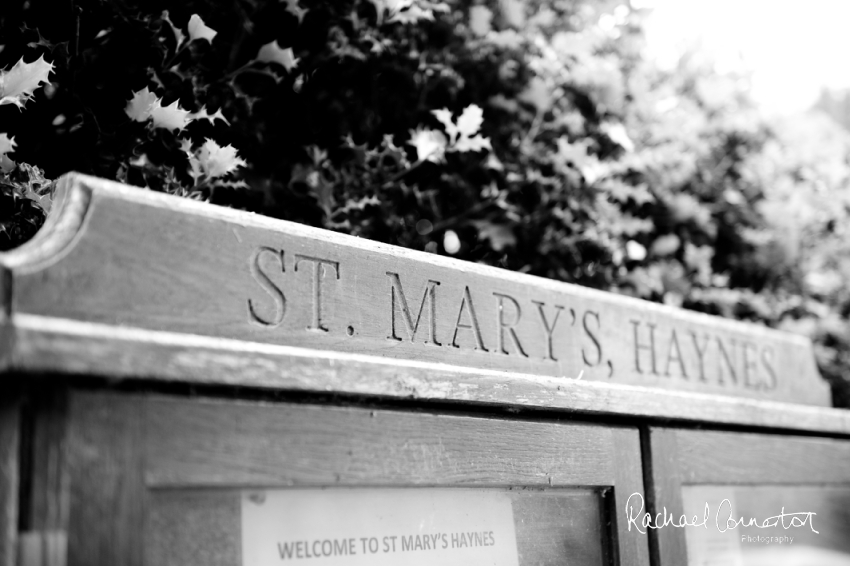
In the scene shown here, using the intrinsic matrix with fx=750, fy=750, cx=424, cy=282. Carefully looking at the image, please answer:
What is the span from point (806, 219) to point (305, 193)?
7.15ft

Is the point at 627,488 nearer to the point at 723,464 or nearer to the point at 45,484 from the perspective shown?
the point at 723,464

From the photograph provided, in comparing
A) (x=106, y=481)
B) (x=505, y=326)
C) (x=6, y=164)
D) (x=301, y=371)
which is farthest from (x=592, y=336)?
(x=6, y=164)

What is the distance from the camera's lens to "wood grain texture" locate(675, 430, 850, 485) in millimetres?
1556

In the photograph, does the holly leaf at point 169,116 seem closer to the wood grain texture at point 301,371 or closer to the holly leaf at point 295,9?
the holly leaf at point 295,9

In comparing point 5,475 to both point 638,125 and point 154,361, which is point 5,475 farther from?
point 638,125

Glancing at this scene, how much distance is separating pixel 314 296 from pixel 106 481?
0.39m

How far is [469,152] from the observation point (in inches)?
76.0

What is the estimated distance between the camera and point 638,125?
2.47m

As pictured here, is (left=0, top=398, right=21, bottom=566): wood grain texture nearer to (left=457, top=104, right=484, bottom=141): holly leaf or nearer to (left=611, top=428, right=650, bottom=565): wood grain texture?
(left=611, top=428, right=650, bottom=565): wood grain texture

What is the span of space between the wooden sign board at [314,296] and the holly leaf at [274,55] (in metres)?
0.59

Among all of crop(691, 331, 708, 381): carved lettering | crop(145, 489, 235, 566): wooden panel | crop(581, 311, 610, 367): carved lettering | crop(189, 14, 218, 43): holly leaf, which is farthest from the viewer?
crop(691, 331, 708, 381): carved lettering

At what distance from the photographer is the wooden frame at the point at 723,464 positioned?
1.47 meters

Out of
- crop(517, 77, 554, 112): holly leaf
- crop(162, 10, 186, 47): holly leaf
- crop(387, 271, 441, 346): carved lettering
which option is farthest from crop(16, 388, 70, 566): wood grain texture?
crop(517, 77, 554, 112): holly leaf

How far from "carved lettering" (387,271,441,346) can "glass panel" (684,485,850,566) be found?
70 centimetres
